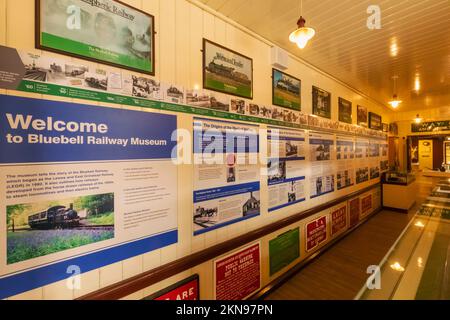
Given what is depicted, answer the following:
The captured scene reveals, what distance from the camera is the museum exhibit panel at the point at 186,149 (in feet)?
3.60

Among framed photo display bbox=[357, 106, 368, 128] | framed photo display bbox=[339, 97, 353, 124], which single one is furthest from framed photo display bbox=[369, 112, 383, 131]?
framed photo display bbox=[339, 97, 353, 124]

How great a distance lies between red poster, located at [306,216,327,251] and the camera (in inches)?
121

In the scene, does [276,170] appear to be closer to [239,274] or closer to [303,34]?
[239,274]

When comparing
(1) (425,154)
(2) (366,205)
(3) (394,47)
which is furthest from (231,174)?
(1) (425,154)

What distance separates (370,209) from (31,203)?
20.0 feet

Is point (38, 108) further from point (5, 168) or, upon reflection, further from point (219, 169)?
point (219, 169)

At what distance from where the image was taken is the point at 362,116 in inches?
190

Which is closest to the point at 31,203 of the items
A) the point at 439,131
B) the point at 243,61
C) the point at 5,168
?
the point at 5,168

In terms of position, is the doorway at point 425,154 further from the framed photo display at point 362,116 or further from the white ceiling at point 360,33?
the white ceiling at point 360,33

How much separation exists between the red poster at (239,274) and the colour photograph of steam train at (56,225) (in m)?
1.07

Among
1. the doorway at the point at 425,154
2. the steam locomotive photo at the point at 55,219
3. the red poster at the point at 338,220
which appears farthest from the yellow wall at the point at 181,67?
the doorway at the point at 425,154

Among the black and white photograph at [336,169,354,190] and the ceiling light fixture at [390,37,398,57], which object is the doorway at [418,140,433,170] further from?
the ceiling light fixture at [390,37,398,57]

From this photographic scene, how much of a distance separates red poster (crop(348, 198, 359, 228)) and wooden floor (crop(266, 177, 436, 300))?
0.17 m

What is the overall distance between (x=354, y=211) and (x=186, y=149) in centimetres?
412
